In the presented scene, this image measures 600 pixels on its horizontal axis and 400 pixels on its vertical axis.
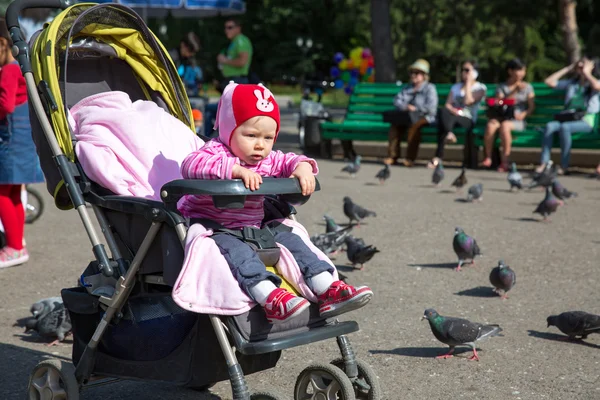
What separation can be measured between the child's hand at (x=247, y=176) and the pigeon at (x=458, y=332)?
1993mm

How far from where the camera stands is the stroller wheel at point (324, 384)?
13.0ft

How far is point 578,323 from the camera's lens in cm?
567

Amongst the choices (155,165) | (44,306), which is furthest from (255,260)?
(44,306)

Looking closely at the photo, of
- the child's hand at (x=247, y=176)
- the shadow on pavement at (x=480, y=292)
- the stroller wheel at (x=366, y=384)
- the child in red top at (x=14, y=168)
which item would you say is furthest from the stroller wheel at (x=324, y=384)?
the child in red top at (x=14, y=168)

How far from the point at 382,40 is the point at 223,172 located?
660 inches

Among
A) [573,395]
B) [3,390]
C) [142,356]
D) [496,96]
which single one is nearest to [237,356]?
[142,356]

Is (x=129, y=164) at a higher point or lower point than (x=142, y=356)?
higher

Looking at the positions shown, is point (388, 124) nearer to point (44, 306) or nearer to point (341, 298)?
point (44, 306)

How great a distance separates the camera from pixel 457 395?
480 centimetres

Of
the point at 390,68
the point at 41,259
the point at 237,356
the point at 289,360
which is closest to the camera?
the point at 237,356

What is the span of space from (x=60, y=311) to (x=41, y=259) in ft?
8.06

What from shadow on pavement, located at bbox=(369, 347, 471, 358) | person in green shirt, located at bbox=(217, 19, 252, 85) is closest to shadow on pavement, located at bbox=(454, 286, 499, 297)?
shadow on pavement, located at bbox=(369, 347, 471, 358)

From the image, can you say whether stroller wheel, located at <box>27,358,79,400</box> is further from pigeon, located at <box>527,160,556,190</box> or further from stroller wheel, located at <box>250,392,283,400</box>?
pigeon, located at <box>527,160,556,190</box>

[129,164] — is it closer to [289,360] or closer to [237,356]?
[237,356]
